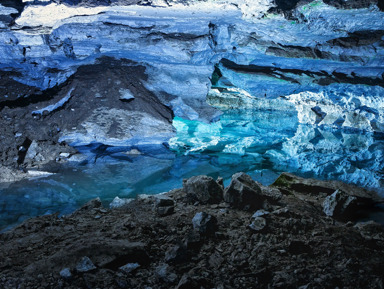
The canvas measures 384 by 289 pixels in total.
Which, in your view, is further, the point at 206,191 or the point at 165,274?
the point at 206,191

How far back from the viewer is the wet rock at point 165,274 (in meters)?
1.41

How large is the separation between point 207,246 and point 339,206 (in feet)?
4.20

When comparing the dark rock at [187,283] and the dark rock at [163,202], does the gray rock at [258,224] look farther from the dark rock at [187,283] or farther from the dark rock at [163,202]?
the dark rock at [163,202]

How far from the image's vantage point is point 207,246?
168cm

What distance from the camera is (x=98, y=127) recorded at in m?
5.21

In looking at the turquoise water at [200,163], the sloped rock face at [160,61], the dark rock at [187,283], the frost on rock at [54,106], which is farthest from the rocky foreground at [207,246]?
the frost on rock at [54,106]

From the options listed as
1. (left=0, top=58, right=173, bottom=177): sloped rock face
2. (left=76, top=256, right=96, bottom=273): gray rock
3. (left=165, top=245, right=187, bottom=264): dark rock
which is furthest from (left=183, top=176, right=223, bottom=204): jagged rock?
(left=0, top=58, right=173, bottom=177): sloped rock face

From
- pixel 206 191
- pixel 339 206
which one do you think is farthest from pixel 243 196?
pixel 339 206

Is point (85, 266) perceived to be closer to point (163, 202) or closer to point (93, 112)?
point (163, 202)

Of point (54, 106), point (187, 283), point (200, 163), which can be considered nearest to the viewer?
point (187, 283)

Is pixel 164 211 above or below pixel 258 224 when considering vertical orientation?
below

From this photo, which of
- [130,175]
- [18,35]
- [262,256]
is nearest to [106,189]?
[130,175]

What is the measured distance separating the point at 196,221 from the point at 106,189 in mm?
2131

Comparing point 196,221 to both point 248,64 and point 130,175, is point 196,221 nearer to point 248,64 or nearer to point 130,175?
point 130,175
